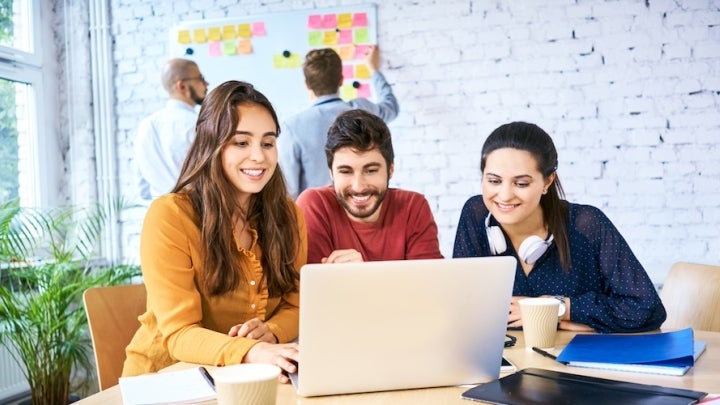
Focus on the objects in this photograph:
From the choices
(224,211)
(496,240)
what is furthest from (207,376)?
(496,240)

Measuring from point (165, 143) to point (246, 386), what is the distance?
109 inches

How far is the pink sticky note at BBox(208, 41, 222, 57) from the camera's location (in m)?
3.86

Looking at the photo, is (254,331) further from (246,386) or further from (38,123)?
(38,123)

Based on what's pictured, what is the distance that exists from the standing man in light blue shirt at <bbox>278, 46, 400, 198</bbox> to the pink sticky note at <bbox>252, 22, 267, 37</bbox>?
1.77 feet

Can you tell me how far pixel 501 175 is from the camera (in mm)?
1890

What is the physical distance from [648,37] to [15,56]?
323 cm

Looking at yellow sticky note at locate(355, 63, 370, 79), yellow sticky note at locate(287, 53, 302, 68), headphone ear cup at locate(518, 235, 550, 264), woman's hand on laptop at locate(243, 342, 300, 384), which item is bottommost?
woman's hand on laptop at locate(243, 342, 300, 384)

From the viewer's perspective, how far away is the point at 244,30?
3807mm

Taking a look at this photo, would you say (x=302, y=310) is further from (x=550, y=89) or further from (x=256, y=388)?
(x=550, y=89)

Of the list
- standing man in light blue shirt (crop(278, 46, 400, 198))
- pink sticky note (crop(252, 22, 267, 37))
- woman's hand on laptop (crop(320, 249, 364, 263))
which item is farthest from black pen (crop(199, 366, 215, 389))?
pink sticky note (crop(252, 22, 267, 37))

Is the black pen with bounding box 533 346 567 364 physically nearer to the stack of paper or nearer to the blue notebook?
the blue notebook

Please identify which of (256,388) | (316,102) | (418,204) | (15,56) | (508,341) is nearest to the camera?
(256,388)

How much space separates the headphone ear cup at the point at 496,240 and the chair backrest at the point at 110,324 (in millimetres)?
984

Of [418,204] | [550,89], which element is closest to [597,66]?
[550,89]
